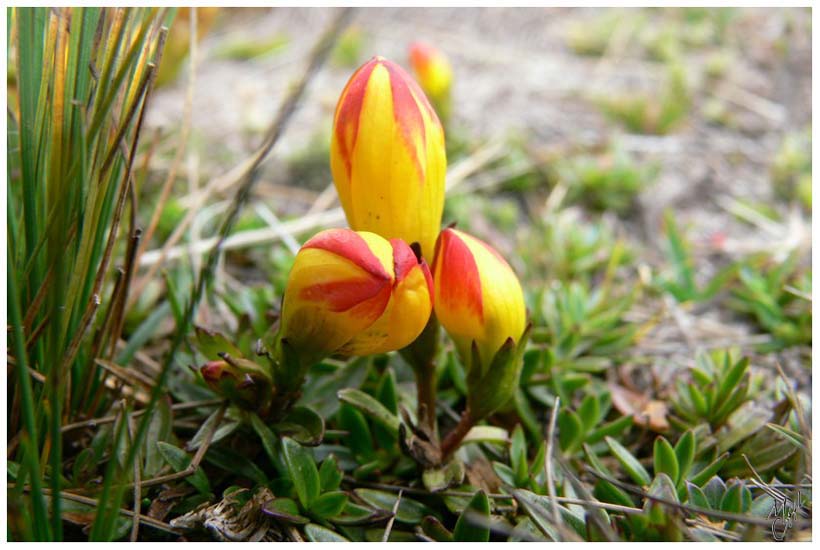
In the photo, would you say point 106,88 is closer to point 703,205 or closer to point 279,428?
point 279,428

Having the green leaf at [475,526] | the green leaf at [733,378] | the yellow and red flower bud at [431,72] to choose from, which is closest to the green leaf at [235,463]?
the green leaf at [475,526]

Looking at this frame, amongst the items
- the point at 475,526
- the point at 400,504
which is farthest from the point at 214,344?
the point at 475,526

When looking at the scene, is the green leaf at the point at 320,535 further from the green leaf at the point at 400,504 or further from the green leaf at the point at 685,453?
the green leaf at the point at 685,453

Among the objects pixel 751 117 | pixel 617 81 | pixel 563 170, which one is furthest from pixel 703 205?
pixel 617 81

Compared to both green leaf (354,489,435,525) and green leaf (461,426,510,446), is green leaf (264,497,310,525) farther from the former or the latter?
green leaf (461,426,510,446)

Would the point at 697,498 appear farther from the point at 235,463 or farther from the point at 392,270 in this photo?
the point at 235,463

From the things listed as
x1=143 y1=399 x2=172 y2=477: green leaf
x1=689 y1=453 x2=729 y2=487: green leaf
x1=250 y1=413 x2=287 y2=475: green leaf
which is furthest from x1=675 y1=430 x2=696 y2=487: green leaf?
x1=143 y1=399 x2=172 y2=477: green leaf
